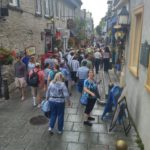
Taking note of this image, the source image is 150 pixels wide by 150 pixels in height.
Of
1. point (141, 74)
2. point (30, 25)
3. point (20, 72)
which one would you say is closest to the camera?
point (141, 74)

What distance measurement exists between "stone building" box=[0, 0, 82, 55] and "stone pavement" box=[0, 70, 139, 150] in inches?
154

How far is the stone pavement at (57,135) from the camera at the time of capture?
243 inches

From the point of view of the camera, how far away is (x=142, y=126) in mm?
6297

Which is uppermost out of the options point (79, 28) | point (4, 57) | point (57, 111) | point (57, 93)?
point (79, 28)

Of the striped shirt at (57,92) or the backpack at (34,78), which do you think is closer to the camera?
the striped shirt at (57,92)

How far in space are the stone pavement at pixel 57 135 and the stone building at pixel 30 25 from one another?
391 cm

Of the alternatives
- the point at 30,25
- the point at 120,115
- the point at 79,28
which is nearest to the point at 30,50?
the point at 30,25

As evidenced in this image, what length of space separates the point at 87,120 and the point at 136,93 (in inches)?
67.9

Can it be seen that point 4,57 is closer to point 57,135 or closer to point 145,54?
point 57,135

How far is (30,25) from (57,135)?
29.1 feet

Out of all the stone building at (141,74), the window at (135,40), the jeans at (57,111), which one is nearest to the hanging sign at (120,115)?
the stone building at (141,74)

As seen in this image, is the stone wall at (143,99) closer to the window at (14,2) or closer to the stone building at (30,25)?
the stone building at (30,25)

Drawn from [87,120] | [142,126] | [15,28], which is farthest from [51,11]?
[142,126]

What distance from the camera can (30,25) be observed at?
14133 mm
